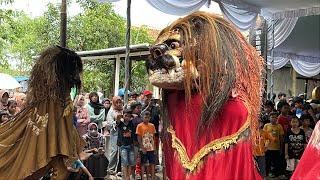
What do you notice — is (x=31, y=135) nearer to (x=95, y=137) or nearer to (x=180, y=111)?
(x=180, y=111)

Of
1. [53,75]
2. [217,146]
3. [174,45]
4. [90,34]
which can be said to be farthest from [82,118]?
[90,34]

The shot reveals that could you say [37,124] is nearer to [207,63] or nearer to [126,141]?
[207,63]

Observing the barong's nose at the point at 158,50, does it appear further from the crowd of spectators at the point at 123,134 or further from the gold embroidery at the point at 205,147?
the crowd of spectators at the point at 123,134

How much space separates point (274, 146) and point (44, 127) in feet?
16.1

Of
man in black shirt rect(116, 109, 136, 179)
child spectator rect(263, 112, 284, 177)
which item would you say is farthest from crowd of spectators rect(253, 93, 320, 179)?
man in black shirt rect(116, 109, 136, 179)

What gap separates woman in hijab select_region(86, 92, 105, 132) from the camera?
8023 mm

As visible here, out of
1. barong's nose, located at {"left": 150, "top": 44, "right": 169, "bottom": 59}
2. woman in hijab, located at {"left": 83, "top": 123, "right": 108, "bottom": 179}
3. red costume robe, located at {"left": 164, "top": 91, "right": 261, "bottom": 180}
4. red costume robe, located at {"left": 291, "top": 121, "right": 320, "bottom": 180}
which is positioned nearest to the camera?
red costume robe, located at {"left": 291, "top": 121, "right": 320, "bottom": 180}

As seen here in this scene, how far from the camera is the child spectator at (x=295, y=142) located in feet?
25.5

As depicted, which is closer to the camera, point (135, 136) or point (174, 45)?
point (174, 45)

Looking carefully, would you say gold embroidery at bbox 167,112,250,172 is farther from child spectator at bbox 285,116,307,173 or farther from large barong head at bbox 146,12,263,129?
child spectator at bbox 285,116,307,173

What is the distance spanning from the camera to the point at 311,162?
2.06m

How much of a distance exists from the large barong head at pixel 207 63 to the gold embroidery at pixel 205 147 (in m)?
0.12

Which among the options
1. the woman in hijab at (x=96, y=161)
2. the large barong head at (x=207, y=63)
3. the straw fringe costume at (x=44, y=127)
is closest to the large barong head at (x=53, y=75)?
the straw fringe costume at (x=44, y=127)

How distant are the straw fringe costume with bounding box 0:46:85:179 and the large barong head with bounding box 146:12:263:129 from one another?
6.57ft
